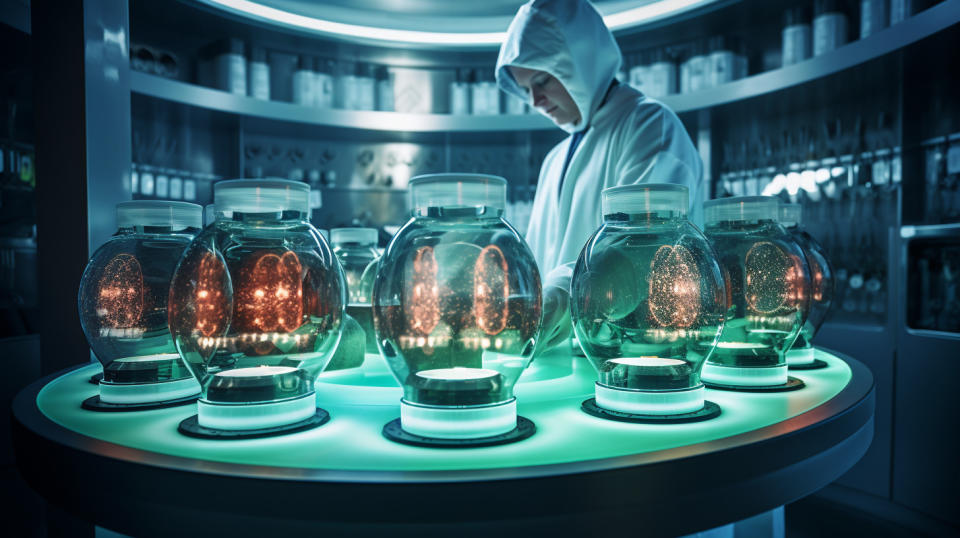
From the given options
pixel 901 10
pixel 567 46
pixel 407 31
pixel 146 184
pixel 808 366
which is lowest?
pixel 808 366

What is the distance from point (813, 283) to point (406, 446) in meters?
0.91

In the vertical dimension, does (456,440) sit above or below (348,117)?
below

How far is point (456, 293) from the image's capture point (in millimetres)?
716

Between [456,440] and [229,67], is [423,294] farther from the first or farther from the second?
[229,67]

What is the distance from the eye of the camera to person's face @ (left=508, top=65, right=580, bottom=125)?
2168mm

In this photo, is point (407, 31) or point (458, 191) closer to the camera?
point (458, 191)

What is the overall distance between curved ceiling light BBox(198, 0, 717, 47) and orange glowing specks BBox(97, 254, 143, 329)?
334cm

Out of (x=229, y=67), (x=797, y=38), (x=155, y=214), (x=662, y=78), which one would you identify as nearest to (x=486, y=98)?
(x=662, y=78)

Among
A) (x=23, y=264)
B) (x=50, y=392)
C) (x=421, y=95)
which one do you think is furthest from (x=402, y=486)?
(x=421, y=95)

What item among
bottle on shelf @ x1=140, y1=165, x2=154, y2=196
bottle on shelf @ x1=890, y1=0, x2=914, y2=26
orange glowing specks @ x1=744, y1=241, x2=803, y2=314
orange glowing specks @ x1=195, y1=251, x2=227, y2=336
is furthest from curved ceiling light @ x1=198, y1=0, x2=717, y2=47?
orange glowing specks @ x1=195, y1=251, x2=227, y2=336

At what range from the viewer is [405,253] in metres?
0.74

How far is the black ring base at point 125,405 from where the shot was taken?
80cm

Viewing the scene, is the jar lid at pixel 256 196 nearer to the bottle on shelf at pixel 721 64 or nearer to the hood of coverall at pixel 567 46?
the hood of coverall at pixel 567 46

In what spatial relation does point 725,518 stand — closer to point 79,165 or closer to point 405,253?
point 405,253
